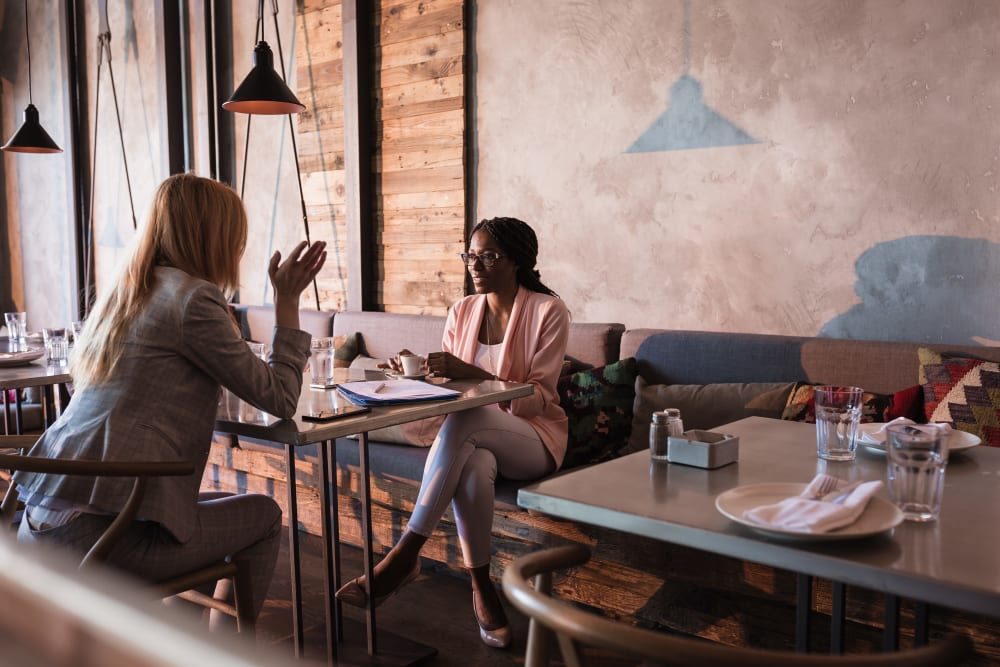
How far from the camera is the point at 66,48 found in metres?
5.79

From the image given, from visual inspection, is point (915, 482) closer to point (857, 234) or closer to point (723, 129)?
point (857, 234)

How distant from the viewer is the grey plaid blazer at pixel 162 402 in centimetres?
175

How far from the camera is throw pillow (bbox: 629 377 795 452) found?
2701mm

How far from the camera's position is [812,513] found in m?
1.20

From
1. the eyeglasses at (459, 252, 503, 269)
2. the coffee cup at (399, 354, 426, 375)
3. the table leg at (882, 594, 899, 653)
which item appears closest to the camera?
the table leg at (882, 594, 899, 653)

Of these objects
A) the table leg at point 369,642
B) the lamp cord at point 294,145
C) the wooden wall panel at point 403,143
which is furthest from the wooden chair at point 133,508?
the lamp cord at point 294,145

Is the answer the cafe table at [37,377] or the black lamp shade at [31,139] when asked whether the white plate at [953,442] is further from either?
the black lamp shade at [31,139]

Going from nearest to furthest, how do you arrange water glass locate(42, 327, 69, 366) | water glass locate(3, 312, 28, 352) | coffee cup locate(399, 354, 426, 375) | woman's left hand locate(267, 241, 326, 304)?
woman's left hand locate(267, 241, 326, 304)
coffee cup locate(399, 354, 426, 375)
water glass locate(42, 327, 69, 366)
water glass locate(3, 312, 28, 352)

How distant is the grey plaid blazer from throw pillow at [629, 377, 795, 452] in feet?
4.62

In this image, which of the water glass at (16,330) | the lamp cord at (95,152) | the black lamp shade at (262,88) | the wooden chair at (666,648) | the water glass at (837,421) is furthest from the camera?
the lamp cord at (95,152)

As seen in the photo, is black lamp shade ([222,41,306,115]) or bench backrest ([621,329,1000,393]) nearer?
bench backrest ([621,329,1000,393])

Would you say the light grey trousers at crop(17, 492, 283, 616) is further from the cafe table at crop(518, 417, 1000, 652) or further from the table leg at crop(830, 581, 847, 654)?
the table leg at crop(830, 581, 847, 654)

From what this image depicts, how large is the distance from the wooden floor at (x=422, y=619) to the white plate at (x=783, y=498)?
1246mm

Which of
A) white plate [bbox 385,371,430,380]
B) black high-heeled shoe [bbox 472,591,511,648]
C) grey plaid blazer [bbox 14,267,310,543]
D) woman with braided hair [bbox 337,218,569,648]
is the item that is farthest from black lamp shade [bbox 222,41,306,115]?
black high-heeled shoe [bbox 472,591,511,648]
